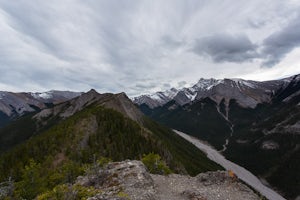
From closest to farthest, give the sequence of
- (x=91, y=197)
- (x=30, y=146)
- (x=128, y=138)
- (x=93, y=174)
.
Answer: (x=91, y=197) → (x=93, y=174) → (x=30, y=146) → (x=128, y=138)

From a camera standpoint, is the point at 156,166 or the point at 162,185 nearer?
the point at 162,185

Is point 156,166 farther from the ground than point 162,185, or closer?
farther from the ground

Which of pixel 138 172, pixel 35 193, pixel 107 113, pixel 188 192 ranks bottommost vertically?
pixel 35 193

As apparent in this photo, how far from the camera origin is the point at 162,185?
124 feet

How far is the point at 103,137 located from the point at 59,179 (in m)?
68.7

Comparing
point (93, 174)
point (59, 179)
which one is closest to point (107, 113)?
point (59, 179)

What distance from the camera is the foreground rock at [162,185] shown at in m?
Result: 32.5

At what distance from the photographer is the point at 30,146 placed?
137625mm

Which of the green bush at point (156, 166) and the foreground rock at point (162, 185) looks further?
the green bush at point (156, 166)

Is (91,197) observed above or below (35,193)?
above

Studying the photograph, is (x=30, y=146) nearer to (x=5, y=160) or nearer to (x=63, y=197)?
(x=5, y=160)

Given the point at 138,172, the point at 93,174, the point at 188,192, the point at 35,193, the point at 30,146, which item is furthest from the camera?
the point at 30,146

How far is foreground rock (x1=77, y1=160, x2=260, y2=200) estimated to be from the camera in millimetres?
32469

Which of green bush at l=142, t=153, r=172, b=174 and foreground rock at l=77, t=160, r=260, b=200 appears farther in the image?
green bush at l=142, t=153, r=172, b=174
